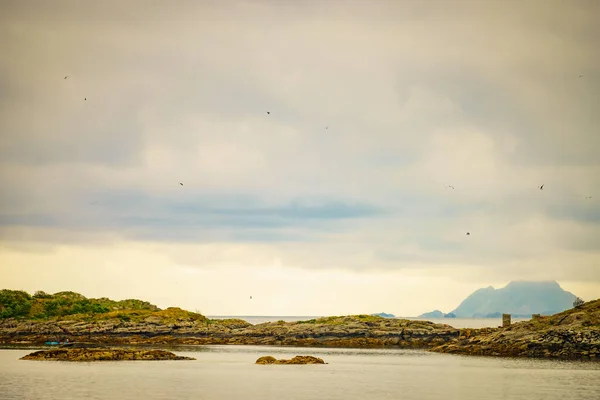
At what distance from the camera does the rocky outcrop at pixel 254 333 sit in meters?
→ 162

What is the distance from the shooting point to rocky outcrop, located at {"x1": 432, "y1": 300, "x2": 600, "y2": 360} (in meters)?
117

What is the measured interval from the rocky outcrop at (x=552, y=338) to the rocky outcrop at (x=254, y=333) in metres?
Result: 29.5

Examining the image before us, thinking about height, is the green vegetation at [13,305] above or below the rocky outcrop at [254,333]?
above

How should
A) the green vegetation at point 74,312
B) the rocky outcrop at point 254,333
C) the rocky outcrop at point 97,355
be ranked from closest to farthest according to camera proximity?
the rocky outcrop at point 97,355
the rocky outcrop at point 254,333
the green vegetation at point 74,312

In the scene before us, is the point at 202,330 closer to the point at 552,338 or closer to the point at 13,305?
the point at 13,305

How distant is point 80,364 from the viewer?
101500 millimetres

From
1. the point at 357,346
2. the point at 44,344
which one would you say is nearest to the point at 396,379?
the point at 357,346

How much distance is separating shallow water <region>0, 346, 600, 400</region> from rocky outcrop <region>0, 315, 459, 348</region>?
4467cm

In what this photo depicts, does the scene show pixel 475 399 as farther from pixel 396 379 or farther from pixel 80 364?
pixel 80 364

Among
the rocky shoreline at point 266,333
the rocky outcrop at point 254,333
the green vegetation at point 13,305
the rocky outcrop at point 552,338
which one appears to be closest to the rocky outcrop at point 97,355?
the rocky shoreline at point 266,333

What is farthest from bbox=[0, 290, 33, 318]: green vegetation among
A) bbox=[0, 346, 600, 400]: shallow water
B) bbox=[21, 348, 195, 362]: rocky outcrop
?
bbox=[21, 348, 195, 362]: rocky outcrop

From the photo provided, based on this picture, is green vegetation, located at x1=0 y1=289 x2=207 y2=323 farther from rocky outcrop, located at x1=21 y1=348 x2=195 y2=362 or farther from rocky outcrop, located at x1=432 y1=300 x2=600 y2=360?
rocky outcrop, located at x1=432 y1=300 x2=600 y2=360

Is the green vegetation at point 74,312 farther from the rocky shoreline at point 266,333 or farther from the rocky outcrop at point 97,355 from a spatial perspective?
the rocky outcrop at point 97,355

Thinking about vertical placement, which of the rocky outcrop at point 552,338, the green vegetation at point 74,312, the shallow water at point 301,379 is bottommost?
the shallow water at point 301,379
